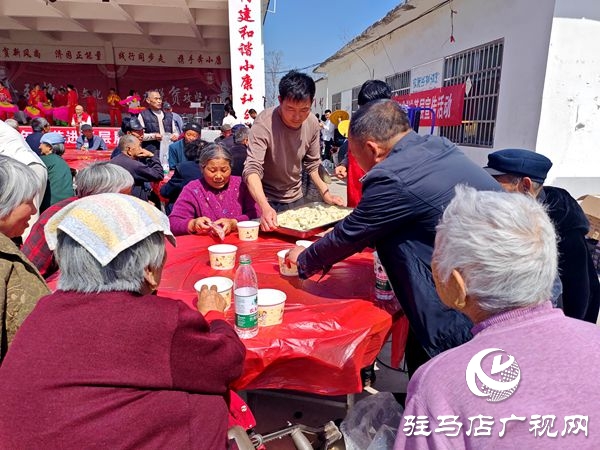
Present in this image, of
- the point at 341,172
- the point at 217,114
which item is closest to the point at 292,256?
the point at 341,172

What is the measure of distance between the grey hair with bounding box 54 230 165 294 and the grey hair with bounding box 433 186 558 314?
2.44ft

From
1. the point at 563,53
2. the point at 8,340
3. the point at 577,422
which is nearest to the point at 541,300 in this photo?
the point at 577,422

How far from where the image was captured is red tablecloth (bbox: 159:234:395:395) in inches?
50.6

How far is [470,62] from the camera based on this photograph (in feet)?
23.1

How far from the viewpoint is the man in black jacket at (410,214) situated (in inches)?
54.0

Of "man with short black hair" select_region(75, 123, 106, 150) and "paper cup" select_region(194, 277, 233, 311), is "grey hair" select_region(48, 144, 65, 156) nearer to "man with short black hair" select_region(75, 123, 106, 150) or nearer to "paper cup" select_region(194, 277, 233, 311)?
"man with short black hair" select_region(75, 123, 106, 150)

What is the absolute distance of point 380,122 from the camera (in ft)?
5.08

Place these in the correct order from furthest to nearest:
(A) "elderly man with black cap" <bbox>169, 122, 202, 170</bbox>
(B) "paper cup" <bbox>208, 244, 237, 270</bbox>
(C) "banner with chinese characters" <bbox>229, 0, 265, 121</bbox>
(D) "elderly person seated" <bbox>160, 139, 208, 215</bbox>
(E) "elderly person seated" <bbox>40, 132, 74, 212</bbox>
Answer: (C) "banner with chinese characters" <bbox>229, 0, 265, 121</bbox>
(A) "elderly man with black cap" <bbox>169, 122, 202, 170</bbox>
(E) "elderly person seated" <bbox>40, 132, 74, 212</bbox>
(D) "elderly person seated" <bbox>160, 139, 208, 215</bbox>
(B) "paper cup" <bbox>208, 244, 237, 270</bbox>

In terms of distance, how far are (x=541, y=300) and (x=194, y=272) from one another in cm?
136

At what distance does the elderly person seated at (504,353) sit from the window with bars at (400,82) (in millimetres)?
9502

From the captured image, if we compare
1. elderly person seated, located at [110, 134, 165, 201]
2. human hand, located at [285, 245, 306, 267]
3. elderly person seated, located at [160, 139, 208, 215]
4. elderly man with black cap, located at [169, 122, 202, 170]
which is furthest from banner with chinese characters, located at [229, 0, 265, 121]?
human hand, located at [285, 245, 306, 267]

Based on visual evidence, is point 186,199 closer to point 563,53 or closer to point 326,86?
A: point 563,53

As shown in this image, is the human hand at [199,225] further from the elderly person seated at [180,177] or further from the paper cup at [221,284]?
the elderly person seated at [180,177]

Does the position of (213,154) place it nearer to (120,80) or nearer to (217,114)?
(217,114)
